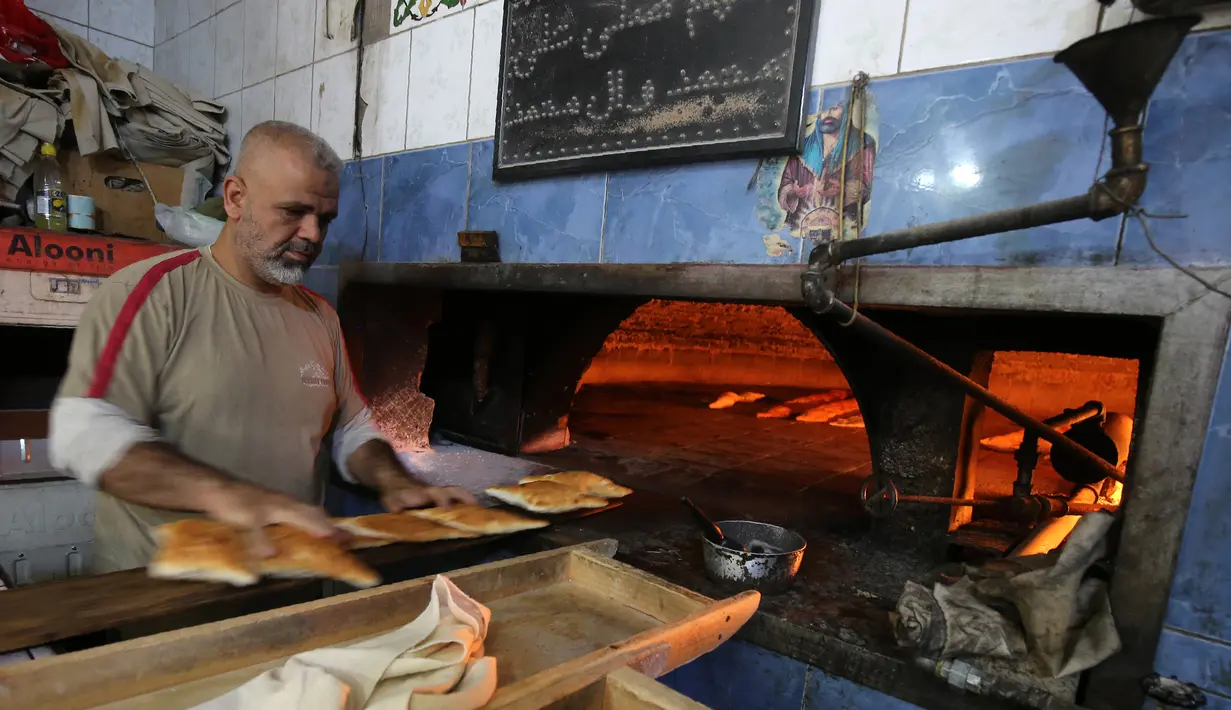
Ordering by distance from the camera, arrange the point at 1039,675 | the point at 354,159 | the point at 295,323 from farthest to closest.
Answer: the point at 354,159, the point at 295,323, the point at 1039,675

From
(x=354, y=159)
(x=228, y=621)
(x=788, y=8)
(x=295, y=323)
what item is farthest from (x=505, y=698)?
(x=354, y=159)

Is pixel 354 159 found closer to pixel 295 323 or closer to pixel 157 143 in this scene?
pixel 295 323

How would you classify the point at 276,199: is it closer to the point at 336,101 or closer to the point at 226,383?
the point at 226,383

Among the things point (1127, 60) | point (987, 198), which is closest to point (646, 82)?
point (987, 198)

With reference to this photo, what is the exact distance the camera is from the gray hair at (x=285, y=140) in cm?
192

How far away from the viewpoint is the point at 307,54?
10.7 feet

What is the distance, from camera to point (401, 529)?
5.79 ft

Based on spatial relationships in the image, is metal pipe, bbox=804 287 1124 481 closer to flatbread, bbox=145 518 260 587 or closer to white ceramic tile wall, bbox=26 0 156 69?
flatbread, bbox=145 518 260 587

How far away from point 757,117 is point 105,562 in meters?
2.36

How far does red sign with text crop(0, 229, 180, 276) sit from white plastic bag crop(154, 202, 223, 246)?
0.12 m

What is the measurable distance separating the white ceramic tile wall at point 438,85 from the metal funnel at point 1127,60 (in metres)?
2.14

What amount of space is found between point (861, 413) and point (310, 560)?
2.35 metres

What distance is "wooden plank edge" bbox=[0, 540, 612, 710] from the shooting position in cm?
88

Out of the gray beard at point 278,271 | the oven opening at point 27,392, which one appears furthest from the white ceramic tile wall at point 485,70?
the oven opening at point 27,392
